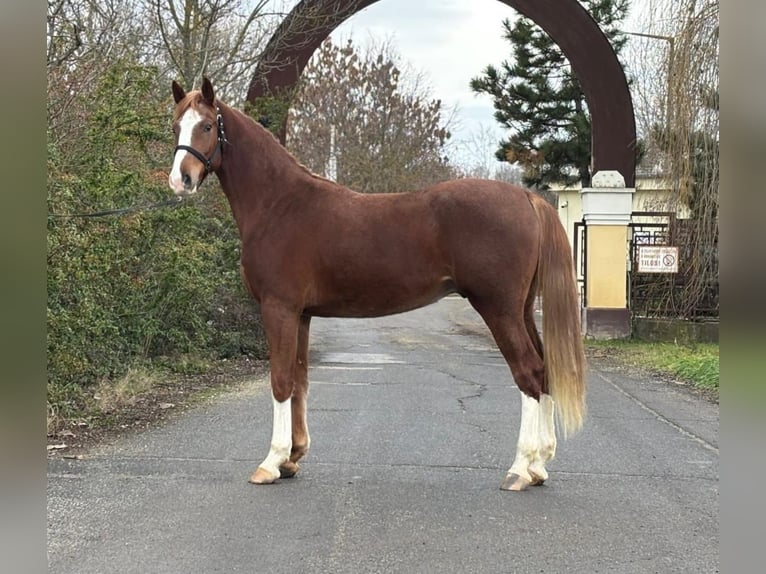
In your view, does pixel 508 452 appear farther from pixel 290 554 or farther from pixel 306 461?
pixel 290 554

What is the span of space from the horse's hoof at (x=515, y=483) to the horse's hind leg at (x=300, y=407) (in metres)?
1.32

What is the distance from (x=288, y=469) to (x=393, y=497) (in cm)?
76

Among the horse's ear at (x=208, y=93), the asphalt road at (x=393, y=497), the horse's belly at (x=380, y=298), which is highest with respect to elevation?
the horse's ear at (x=208, y=93)

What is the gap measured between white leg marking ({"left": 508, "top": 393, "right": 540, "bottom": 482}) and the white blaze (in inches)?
96.8

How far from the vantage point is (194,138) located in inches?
175

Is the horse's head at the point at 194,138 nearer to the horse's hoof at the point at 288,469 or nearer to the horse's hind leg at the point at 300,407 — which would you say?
the horse's hind leg at the point at 300,407

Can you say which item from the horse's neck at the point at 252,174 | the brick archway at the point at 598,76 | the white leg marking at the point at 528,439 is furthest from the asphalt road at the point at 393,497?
the brick archway at the point at 598,76

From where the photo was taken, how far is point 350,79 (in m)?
25.8

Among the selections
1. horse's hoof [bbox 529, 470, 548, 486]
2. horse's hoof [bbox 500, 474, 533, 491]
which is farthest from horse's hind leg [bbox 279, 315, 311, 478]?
horse's hoof [bbox 529, 470, 548, 486]

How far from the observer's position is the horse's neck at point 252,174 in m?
4.73

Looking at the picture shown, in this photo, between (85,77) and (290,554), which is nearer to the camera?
(290,554)

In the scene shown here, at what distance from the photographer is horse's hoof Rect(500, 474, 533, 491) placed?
4367 mm
